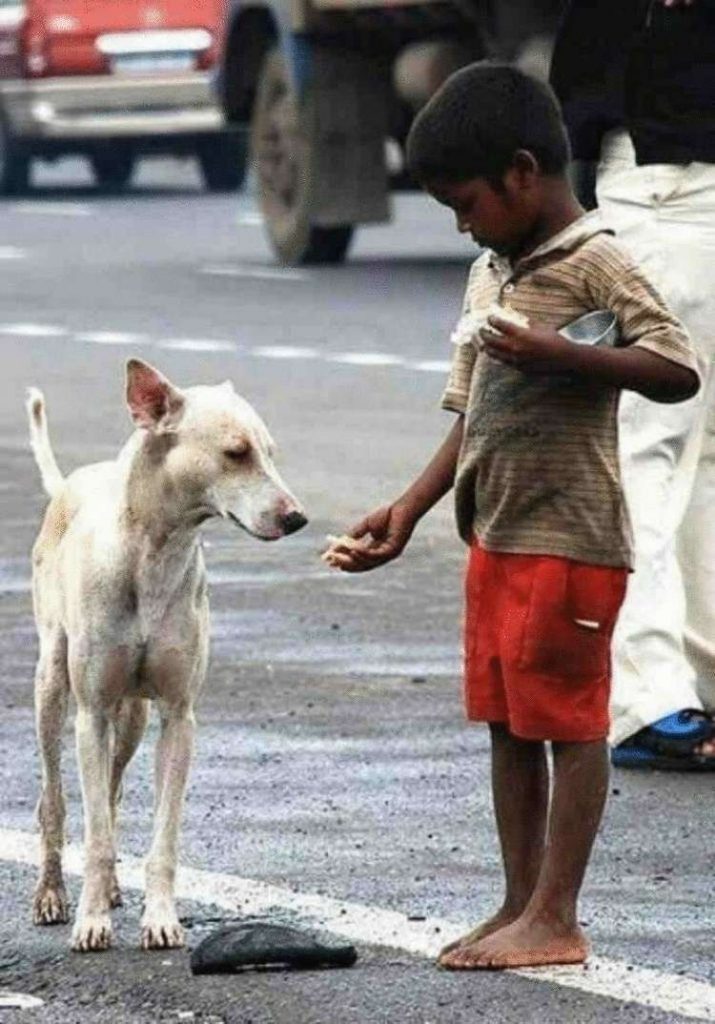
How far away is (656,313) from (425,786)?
2071 millimetres

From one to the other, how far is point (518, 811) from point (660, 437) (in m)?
2.01

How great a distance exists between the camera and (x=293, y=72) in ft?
75.4

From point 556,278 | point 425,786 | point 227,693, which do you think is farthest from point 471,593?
point 227,693

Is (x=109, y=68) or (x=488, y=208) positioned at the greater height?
(x=488, y=208)

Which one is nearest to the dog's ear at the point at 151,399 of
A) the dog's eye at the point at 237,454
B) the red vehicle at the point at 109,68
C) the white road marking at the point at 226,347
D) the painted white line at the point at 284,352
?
the dog's eye at the point at 237,454

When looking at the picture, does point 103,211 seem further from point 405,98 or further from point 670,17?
point 670,17

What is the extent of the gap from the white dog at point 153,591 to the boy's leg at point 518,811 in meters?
0.50

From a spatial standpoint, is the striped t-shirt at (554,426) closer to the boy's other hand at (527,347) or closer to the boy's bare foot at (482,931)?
the boy's other hand at (527,347)

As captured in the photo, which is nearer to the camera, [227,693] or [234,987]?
[234,987]

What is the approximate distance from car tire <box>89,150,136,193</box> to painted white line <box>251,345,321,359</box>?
48.0ft

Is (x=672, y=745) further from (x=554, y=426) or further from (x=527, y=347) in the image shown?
(x=527, y=347)

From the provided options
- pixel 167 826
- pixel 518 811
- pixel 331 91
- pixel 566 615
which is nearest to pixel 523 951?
pixel 518 811

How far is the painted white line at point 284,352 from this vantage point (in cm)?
1845

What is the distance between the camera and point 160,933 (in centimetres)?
670
